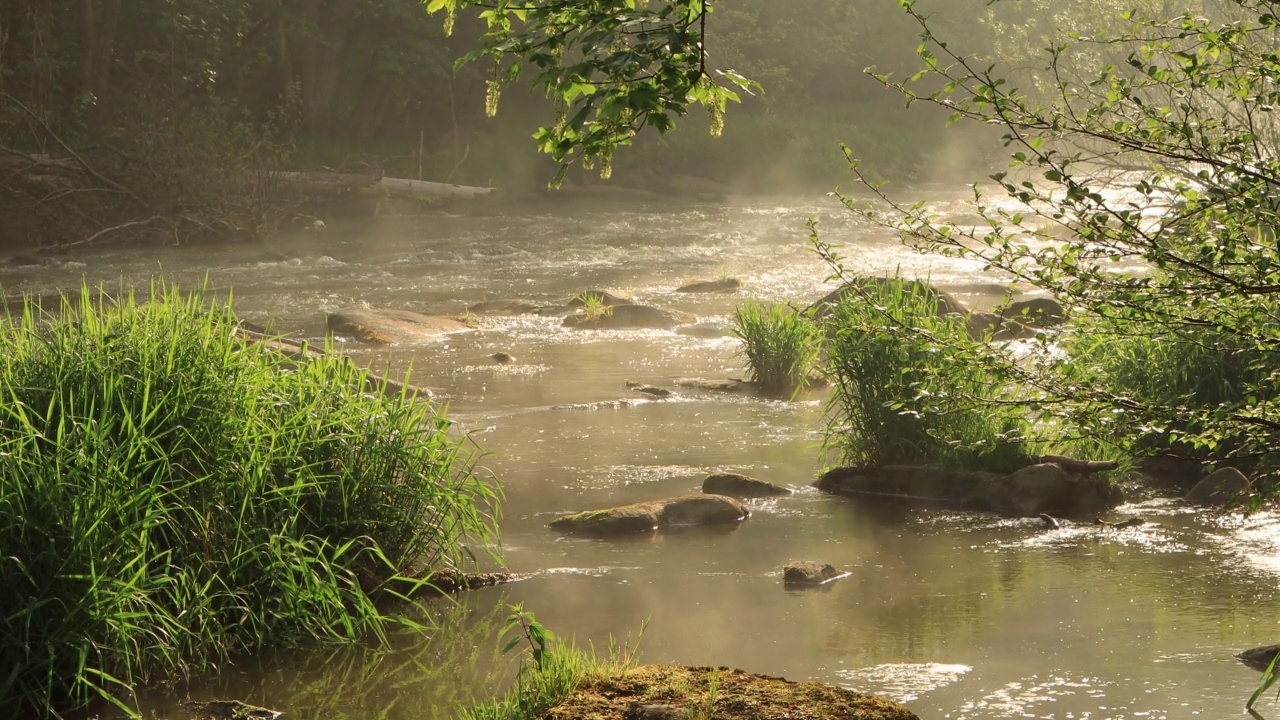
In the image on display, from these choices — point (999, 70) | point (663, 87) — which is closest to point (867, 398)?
point (663, 87)

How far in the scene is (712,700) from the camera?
3.57 metres

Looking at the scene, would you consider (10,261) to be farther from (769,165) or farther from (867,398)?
(769,165)

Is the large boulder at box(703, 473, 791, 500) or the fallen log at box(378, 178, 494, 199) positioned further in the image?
the fallen log at box(378, 178, 494, 199)

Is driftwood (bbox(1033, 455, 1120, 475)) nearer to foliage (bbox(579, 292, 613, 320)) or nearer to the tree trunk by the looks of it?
foliage (bbox(579, 292, 613, 320))

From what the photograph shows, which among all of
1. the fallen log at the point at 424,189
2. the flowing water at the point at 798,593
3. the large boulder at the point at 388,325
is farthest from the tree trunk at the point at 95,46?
the flowing water at the point at 798,593

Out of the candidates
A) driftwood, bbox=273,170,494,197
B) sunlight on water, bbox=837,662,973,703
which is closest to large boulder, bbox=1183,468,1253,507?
sunlight on water, bbox=837,662,973,703

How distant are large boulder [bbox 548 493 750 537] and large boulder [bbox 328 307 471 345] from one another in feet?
25.9

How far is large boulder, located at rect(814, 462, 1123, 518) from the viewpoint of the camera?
24.7 feet

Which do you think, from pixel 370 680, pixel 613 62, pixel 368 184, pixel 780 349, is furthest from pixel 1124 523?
pixel 368 184

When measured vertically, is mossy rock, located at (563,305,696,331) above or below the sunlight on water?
Answer: above

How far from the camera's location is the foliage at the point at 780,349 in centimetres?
1160

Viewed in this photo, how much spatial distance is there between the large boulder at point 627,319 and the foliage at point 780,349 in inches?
175

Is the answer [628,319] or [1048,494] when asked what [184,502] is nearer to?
[1048,494]

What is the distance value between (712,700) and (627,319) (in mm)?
12933
